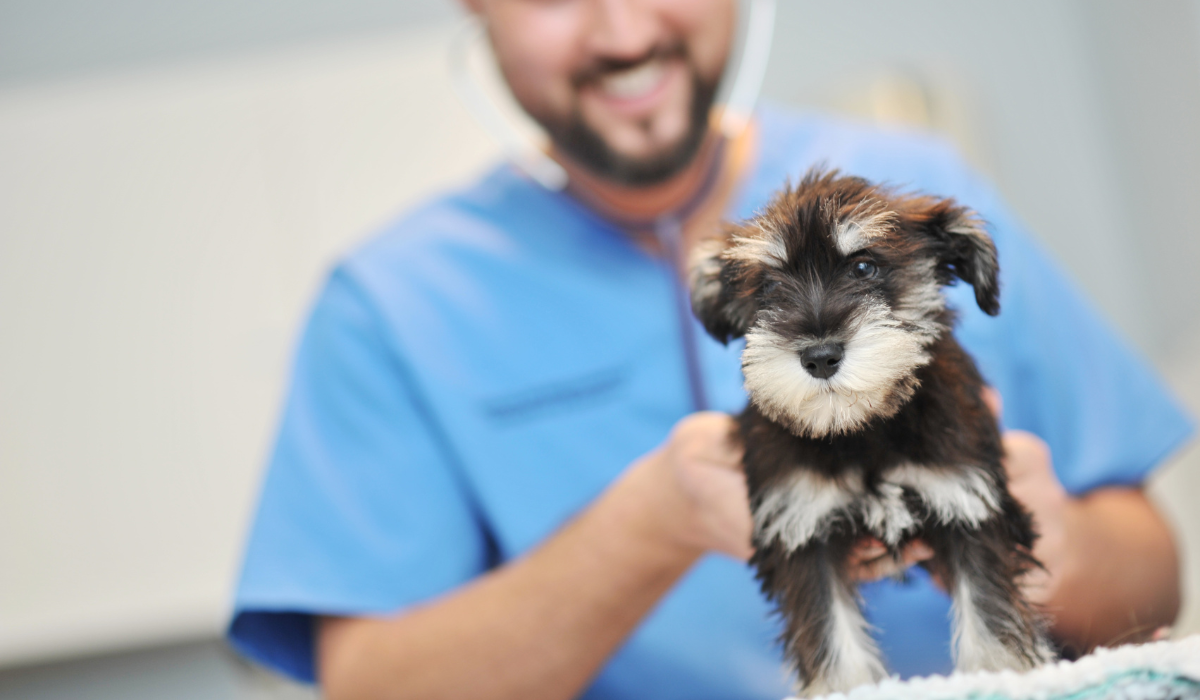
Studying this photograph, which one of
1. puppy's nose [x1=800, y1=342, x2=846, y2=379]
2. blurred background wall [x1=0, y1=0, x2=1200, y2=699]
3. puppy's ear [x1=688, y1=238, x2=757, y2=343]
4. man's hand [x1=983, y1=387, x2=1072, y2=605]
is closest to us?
puppy's nose [x1=800, y1=342, x2=846, y2=379]

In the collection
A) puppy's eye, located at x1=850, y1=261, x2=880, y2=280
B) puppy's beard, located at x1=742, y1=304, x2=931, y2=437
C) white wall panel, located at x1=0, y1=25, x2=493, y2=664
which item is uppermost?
puppy's eye, located at x1=850, y1=261, x2=880, y2=280

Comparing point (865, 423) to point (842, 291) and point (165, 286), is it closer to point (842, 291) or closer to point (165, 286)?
point (842, 291)

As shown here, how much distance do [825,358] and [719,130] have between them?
40.5 inches

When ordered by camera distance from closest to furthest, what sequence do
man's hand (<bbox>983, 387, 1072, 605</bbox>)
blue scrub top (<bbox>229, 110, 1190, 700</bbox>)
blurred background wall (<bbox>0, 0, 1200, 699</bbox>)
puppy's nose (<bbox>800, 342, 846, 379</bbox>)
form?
puppy's nose (<bbox>800, 342, 846, 379</bbox>) → man's hand (<bbox>983, 387, 1072, 605</bbox>) → blue scrub top (<bbox>229, 110, 1190, 700</bbox>) → blurred background wall (<bbox>0, 0, 1200, 699</bbox>)

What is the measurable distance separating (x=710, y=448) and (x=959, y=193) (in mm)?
892

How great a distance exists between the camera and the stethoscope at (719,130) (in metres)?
1.49

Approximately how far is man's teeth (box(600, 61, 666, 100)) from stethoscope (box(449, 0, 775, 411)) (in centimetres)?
17

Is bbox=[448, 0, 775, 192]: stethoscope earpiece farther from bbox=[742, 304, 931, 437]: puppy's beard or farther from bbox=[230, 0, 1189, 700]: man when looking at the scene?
bbox=[742, 304, 931, 437]: puppy's beard

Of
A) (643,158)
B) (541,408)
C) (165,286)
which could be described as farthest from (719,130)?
(165,286)

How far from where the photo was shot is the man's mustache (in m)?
1.41

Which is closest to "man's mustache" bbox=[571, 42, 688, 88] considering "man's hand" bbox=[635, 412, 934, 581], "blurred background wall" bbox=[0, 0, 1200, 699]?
"man's hand" bbox=[635, 412, 934, 581]

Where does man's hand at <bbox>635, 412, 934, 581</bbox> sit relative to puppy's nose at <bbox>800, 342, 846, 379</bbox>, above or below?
below

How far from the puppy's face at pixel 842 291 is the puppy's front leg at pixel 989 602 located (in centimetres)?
16

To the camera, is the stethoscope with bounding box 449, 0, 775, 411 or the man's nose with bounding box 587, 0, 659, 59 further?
the stethoscope with bounding box 449, 0, 775, 411
